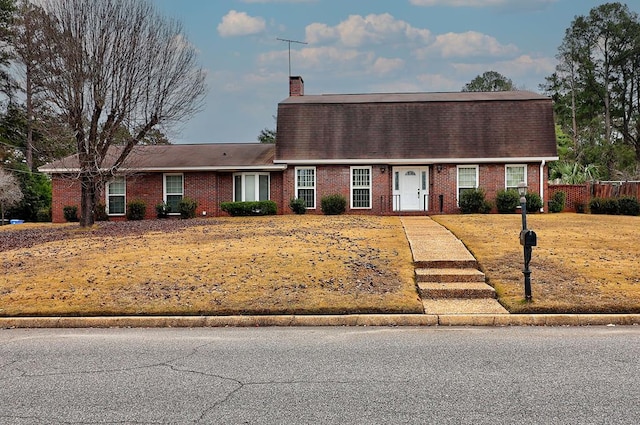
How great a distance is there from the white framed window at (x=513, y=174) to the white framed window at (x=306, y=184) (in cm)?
883

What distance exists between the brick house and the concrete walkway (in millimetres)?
12440

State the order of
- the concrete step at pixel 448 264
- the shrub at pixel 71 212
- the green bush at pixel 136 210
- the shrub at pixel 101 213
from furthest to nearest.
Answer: the shrub at pixel 101 213
the shrub at pixel 71 212
the green bush at pixel 136 210
the concrete step at pixel 448 264

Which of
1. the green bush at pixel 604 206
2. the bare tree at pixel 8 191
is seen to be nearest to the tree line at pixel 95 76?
the bare tree at pixel 8 191

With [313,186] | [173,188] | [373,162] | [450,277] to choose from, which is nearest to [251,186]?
[313,186]

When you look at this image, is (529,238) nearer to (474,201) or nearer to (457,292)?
(457,292)

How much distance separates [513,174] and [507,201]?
2.08 meters

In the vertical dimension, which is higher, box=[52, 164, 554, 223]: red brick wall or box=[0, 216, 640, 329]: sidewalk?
box=[52, 164, 554, 223]: red brick wall

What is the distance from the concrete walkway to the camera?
8.80 meters

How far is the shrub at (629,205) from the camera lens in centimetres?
2375

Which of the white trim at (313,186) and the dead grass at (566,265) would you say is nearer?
the dead grass at (566,265)

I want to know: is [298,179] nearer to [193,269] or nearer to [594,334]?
[193,269]

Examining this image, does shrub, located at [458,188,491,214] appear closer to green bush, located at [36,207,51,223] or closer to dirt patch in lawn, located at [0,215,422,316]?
dirt patch in lawn, located at [0,215,422,316]

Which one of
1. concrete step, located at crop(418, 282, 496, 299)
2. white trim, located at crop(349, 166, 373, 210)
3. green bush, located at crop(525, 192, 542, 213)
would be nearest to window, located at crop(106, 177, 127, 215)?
white trim, located at crop(349, 166, 373, 210)

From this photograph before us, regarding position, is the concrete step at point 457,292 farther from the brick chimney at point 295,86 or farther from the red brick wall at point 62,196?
the brick chimney at point 295,86
